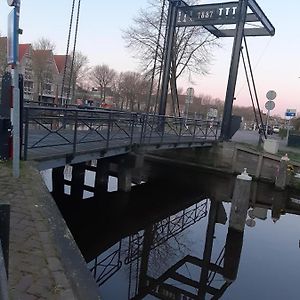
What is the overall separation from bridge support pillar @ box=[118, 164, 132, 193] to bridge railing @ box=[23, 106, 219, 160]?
3.33ft

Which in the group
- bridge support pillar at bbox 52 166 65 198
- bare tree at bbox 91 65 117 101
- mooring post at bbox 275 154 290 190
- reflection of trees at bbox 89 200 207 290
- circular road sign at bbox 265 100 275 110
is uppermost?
bare tree at bbox 91 65 117 101

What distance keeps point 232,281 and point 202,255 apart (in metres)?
1.21

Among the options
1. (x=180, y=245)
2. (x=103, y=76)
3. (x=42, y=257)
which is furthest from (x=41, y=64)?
(x=42, y=257)

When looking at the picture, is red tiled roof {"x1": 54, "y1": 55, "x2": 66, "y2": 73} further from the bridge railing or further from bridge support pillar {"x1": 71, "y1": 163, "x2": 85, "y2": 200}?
bridge support pillar {"x1": 71, "y1": 163, "x2": 85, "y2": 200}

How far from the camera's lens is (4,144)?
615cm

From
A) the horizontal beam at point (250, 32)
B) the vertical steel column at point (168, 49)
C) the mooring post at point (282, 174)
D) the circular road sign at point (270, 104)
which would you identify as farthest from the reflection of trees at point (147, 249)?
the horizontal beam at point (250, 32)

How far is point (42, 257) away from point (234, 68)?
14.6 meters

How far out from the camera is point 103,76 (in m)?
63.2

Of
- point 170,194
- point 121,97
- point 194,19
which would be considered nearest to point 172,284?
point 170,194

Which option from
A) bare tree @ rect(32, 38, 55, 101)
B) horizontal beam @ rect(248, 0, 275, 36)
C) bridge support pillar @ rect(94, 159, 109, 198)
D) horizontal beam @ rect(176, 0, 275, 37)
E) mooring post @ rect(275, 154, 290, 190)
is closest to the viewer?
bridge support pillar @ rect(94, 159, 109, 198)

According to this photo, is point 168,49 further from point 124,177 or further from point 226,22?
point 124,177

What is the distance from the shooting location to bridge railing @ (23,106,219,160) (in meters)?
7.48

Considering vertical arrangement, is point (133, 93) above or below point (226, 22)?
below

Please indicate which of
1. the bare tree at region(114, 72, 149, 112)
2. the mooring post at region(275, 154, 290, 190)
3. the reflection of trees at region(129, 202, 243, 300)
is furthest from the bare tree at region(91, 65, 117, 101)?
the reflection of trees at region(129, 202, 243, 300)
